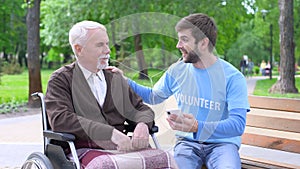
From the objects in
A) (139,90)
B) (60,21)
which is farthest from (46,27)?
(139,90)

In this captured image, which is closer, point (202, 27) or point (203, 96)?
point (202, 27)

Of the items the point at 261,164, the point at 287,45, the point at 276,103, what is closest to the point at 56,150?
the point at 261,164

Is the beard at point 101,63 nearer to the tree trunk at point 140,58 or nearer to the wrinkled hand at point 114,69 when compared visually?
the wrinkled hand at point 114,69

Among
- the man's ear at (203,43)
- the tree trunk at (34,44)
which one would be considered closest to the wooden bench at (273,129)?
the man's ear at (203,43)

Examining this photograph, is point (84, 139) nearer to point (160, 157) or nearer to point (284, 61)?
point (160, 157)

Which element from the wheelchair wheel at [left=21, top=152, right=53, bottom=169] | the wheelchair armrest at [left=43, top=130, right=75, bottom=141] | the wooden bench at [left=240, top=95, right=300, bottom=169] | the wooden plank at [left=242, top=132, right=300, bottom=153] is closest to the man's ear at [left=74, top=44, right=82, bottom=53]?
the wheelchair armrest at [left=43, top=130, right=75, bottom=141]

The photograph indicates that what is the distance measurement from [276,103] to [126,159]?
1.69 m

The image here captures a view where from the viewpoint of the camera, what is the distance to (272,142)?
3.82 metres

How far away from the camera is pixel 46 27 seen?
21547 mm

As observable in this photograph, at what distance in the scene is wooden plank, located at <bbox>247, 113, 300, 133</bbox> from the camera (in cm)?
378

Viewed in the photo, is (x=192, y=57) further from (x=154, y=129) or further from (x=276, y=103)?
(x=276, y=103)

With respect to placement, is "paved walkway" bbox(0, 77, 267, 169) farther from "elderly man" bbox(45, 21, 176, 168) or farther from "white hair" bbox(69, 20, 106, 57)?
"white hair" bbox(69, 20, 106, 57)

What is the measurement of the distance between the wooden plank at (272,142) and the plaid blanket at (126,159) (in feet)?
3.85

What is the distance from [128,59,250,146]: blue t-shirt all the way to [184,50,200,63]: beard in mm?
55
